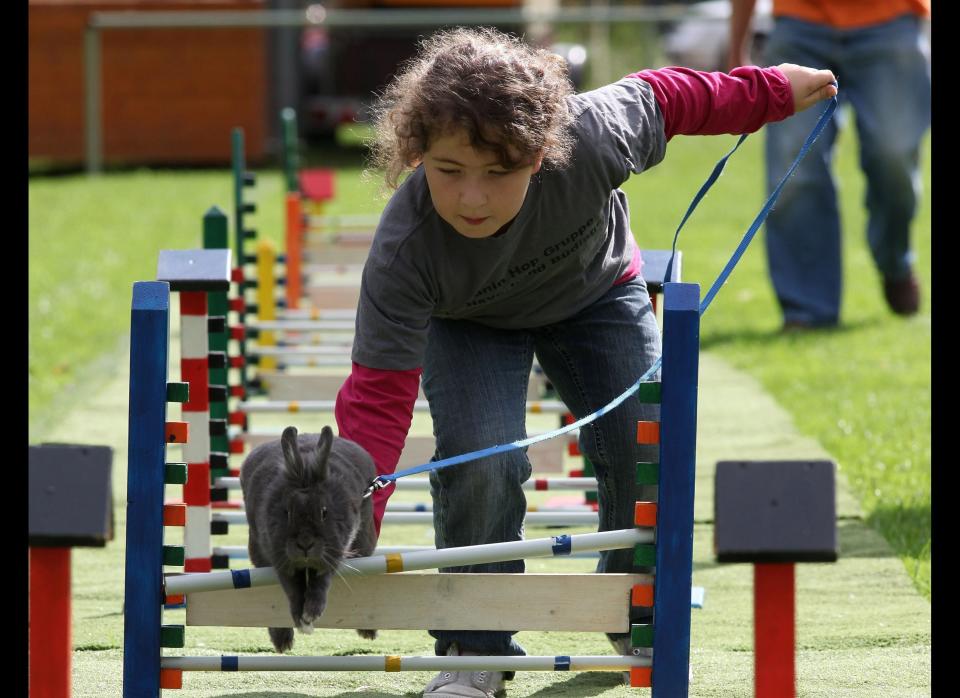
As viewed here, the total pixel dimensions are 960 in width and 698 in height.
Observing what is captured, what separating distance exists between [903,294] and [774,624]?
6.51 meters

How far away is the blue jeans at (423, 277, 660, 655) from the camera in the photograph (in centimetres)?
328

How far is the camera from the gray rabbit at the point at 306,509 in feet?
8.43

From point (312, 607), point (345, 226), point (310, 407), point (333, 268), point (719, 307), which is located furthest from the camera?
point (719, 307)

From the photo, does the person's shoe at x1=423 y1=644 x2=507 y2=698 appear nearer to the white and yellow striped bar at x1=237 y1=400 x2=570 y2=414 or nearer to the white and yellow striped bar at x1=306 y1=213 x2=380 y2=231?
the white and yellow striped bar at x1=237 y1=400 x2=570 y2=414

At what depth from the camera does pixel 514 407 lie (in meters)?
3.33

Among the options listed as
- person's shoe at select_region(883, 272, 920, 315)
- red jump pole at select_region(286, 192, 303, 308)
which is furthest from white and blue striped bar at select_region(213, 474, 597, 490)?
person's shoe at select_region(883, 272, 920, 315)

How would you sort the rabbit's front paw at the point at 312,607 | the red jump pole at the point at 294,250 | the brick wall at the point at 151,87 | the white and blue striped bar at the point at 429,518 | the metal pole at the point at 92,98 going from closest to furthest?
the rabbit's front paw at the point at 312,607 < the white and blue striped bar at the point at 429,518 < the red jump pole at the point at 294,250 < the metal pole at the point at 92,98 < the brick wall at the point at 151,87

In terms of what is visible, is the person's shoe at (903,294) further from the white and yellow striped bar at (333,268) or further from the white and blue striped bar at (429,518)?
the white and blue striped bar at (429,518)

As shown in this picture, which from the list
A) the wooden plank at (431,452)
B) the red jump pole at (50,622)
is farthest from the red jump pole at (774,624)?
the wooden plank at (431,452)

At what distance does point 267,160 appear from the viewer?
58.4ft

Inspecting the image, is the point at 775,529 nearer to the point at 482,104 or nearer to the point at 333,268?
the point at 482,104

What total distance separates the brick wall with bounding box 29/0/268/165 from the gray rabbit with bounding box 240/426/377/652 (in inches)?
582

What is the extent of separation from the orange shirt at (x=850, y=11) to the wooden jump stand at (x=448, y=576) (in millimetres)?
5219

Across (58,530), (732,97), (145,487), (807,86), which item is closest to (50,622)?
(58,530)
